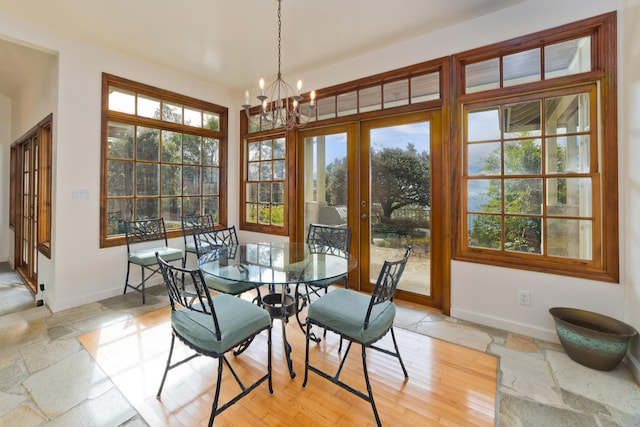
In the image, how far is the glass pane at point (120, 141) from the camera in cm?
329

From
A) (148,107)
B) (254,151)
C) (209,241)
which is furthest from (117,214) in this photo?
(254,151)

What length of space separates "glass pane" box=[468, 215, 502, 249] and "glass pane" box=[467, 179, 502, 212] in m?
0.08

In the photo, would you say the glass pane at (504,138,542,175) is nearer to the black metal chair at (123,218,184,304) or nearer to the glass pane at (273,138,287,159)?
the glass pane at (273,138,287,159)

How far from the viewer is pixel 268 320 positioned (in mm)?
1761

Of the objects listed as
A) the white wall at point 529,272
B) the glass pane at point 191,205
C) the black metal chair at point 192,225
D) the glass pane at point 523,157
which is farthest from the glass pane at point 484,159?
the glass pane at point 191,205

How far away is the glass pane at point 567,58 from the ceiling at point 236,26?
53cm

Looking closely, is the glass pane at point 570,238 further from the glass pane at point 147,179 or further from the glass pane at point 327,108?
the glass pane at point 147,179

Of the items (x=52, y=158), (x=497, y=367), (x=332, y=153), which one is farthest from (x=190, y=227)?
(x=497, y=367)

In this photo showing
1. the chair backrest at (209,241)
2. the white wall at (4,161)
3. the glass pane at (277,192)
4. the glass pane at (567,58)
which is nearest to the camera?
the glass pane at (567,58)

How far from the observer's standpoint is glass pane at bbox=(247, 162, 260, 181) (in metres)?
4.40

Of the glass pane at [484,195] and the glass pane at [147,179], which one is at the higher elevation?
the glass pane at [147,179]

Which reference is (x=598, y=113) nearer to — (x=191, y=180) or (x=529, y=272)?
(x=529, y=272)

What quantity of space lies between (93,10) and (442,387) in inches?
159

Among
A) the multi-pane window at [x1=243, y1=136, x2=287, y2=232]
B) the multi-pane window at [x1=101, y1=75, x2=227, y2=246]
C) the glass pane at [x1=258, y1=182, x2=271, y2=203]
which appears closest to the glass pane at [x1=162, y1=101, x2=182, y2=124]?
the multi-pane window at [x1=101, y1=75, x2=227, y2=246]
